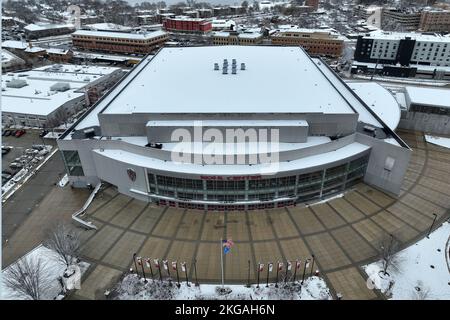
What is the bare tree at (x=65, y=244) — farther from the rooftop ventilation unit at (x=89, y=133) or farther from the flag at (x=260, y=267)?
the flag at (x=260, y=267)

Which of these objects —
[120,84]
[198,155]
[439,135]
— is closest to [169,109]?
[198,155]

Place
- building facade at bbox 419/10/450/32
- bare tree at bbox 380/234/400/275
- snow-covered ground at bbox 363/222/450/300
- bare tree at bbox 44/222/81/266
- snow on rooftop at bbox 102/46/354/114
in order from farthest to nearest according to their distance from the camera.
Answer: building facade at bbox 419/10/450/32 → snow on rooftop at bbox 102/46/354/114 → bare tree at bbox 44/222/81/266 → bare tree at bbox 380/234/400/275 → snow-covered ground at bbox 363/222/450/300

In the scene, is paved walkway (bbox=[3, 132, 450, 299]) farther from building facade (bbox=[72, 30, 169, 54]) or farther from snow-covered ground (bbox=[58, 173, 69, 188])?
building facade (bbox=[72, 30, 169, 54])

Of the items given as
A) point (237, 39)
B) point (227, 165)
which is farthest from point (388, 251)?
point (237, 39)

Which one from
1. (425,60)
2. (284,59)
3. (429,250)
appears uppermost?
(284,59)

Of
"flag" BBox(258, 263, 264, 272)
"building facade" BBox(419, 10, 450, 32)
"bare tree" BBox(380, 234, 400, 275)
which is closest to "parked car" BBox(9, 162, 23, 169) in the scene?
"flag" BBox(258, 263, 264, 272)

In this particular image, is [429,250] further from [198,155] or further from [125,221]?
[125,221]

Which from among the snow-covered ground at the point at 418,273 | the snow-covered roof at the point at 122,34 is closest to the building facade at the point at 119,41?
the snow-covered roof at the point at 122,34
